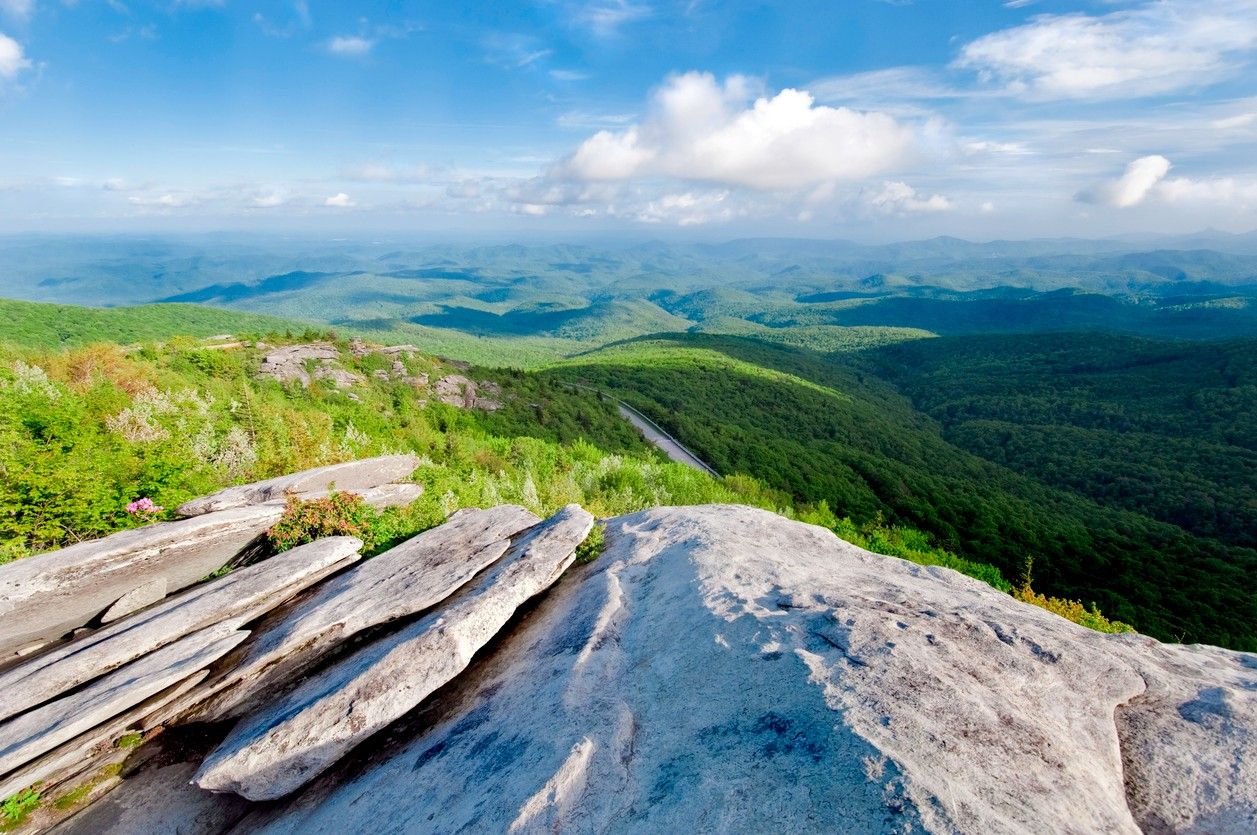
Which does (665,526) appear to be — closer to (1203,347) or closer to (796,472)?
(796,472)

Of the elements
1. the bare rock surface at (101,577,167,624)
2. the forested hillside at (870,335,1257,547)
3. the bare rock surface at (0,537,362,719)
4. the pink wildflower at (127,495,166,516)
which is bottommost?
the forested hillside at (870,335,1257,547)

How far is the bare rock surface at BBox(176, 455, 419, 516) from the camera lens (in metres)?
17.5

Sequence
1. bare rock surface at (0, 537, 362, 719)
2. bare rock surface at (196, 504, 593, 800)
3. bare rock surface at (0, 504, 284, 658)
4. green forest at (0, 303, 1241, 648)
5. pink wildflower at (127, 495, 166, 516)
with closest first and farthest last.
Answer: bare rock surface at (196, 504, 593, 800)
bare rock surface at (0, 537, 362, 719)
bare rock surface at (0, 504, 284, 658)
pink wildflower at (127, 495, 166, 516)
green forest at (0, 303, 1241, 648)

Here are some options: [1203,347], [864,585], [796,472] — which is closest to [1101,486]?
[796,472]

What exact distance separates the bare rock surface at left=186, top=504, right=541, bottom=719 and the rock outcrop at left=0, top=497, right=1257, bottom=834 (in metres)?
0.08

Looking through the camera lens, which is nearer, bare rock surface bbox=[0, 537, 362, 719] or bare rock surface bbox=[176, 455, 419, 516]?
bare rock surface bbox=[0, 537, 362, 719]

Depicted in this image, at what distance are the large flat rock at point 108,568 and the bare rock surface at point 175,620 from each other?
0.97m

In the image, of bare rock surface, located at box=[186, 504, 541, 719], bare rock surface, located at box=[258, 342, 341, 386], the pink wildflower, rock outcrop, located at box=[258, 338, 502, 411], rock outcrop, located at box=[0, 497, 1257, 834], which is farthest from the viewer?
rock outcrop, located at box=[258, 338, 502, 411]

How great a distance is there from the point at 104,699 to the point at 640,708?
9342 millimetres

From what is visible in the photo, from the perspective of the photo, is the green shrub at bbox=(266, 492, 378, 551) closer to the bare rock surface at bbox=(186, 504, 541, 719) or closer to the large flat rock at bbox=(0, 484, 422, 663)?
the large flat rock at bbox=(0, 484, 422, 663)

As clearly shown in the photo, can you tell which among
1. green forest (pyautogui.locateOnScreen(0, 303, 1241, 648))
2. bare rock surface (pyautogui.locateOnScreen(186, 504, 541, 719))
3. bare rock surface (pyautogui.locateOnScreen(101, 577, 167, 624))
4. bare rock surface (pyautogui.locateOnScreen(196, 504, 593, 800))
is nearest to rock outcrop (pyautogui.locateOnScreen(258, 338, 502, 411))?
green forest (pyautogui.locateOnScreen(0, 303, 1241, 648))

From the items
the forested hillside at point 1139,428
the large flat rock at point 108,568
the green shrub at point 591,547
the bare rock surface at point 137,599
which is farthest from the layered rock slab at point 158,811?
the forested hillside at point 1139,428

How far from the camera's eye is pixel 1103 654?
974 cm

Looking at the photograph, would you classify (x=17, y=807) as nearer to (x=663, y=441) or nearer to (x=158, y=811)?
(x=158, y=811)
